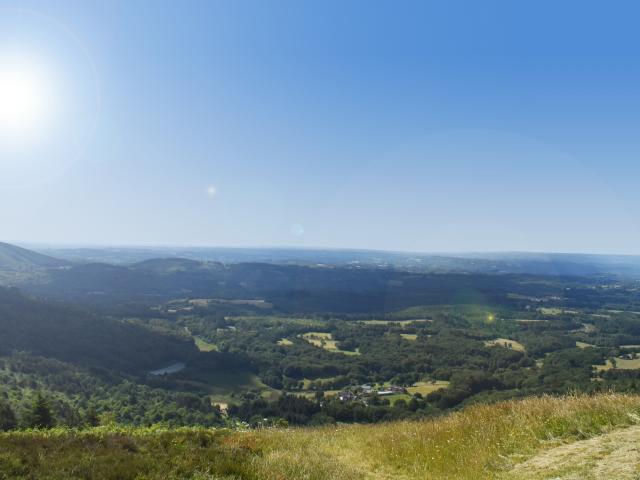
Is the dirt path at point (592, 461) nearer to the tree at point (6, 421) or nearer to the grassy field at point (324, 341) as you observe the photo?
the tree at point (6, 421)

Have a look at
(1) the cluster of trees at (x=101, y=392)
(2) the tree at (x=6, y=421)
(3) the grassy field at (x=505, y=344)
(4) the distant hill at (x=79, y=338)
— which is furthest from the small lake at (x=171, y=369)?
(3) the grassy field at (x=505, y=344)

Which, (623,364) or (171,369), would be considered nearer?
(623,364)

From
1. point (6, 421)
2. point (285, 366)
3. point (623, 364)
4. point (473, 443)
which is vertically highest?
point (473, 443)

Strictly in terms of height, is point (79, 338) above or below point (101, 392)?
above

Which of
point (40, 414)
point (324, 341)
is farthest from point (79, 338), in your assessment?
point (40, 414)

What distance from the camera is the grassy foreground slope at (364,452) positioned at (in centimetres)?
763

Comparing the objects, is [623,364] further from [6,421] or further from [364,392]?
[6,421]

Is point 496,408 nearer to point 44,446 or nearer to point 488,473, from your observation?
point 488,473

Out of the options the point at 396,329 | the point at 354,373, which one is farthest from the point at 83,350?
the point at 396,329

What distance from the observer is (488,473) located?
7.61 metres

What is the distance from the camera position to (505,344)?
6186 inches

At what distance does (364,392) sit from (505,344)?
282ft

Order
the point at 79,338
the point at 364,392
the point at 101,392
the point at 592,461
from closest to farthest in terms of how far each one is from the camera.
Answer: the point at 592,461 → the point at 364,392 → the point at 101,392 → the point at 79,338

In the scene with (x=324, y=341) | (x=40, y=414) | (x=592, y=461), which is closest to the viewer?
(x=592, y=461)
